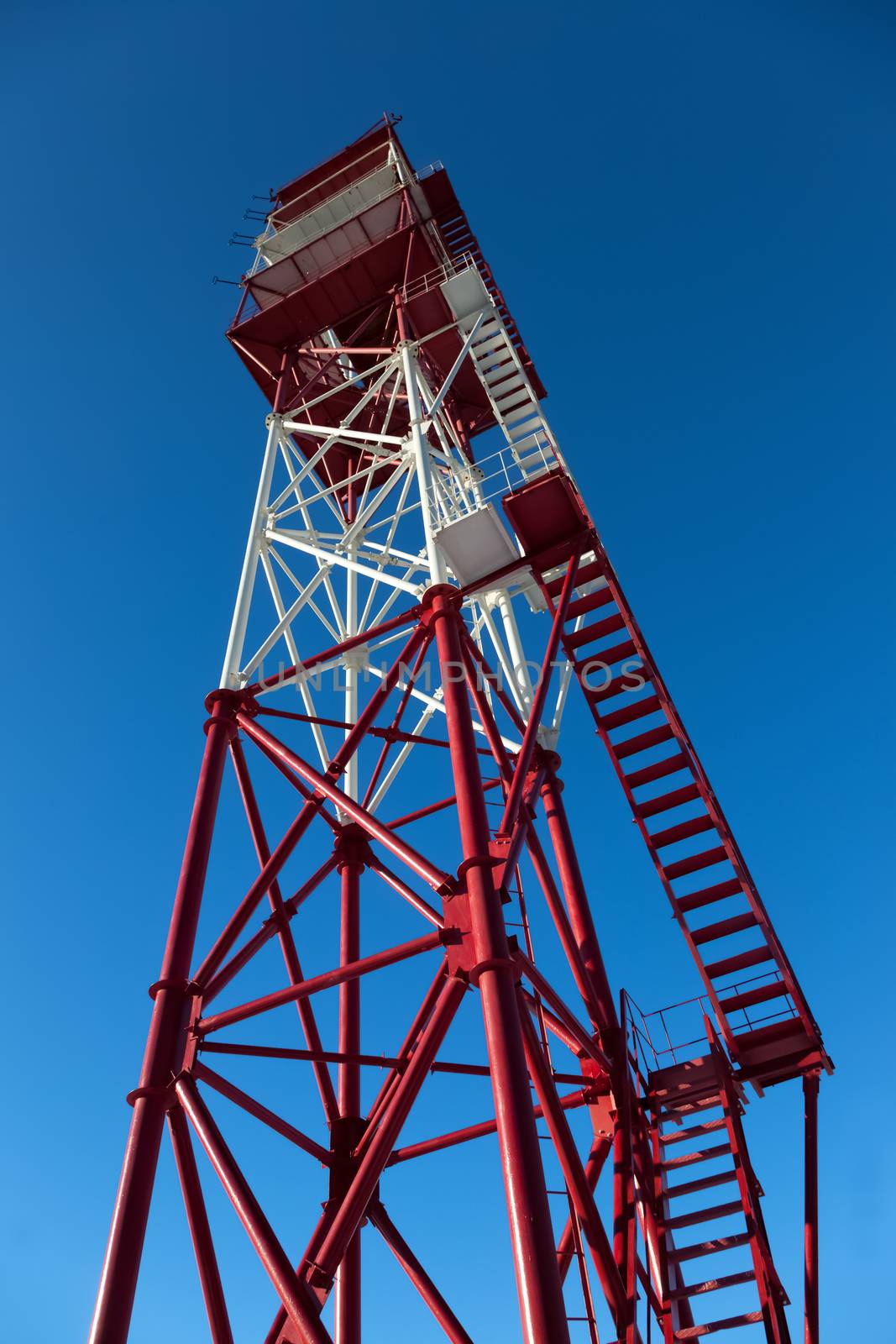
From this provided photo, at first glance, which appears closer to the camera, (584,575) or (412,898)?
(412,898)

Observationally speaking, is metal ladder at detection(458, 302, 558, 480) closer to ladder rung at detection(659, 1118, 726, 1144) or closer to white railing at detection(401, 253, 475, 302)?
white railing at detection(401, 253, 475, 302)

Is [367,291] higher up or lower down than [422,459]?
higher up

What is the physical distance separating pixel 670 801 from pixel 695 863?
3.08 feet

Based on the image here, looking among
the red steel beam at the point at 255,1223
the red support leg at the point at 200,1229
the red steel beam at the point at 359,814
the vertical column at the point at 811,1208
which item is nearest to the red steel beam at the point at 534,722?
the red steel beam at the point at 359,814

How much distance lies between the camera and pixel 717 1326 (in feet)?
32.3

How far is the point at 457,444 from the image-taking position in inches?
715

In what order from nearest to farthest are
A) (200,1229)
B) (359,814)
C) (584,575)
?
(200,1229)
(359,814)
(584,575)

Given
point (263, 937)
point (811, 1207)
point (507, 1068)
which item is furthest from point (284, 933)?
point (811, 1207)

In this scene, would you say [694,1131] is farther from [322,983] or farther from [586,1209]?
[322,983]

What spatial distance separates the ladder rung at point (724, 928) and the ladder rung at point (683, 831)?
4.26ft

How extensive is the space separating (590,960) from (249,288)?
47.4 ft

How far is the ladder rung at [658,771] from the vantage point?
14.1 meters

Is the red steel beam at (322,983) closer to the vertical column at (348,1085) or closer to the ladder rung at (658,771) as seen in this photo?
the vertical column at (348,1085)

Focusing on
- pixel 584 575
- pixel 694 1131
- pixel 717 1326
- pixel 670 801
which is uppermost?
pixel 584 575
